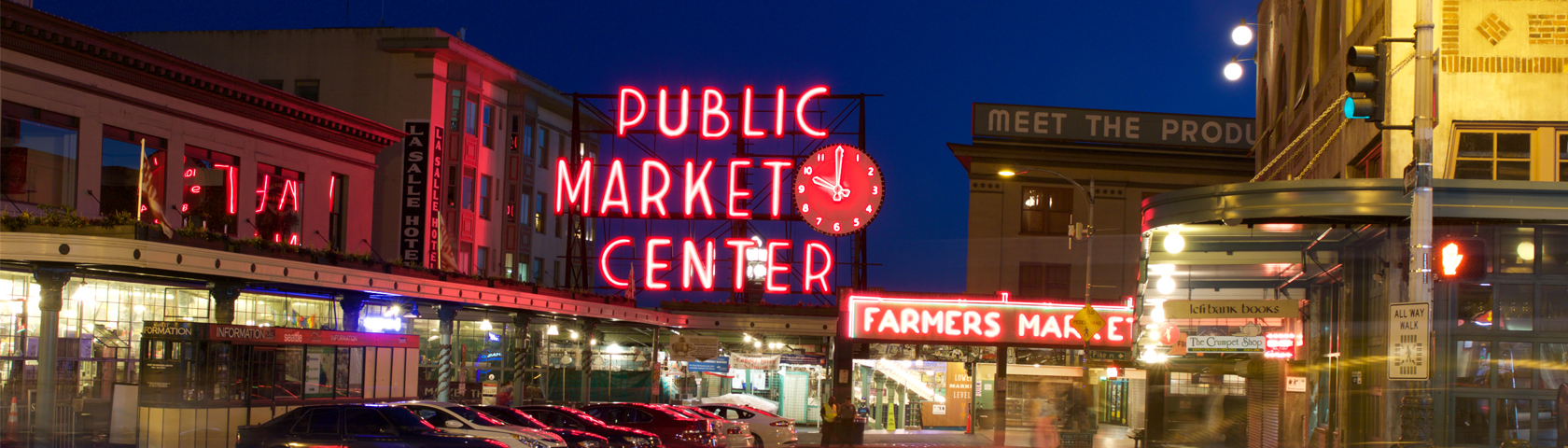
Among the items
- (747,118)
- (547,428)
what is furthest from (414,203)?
(547,428)

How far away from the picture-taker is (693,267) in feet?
145

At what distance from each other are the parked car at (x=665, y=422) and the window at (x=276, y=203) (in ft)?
41.1

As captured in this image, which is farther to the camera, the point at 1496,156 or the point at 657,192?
the point at 657,192

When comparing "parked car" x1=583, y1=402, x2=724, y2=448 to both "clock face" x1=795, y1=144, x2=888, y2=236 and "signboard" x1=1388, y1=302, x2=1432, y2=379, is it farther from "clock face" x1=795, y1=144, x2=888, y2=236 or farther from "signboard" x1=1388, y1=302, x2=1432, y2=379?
"clock face" x1=795, y1=144, x2=888, y2=236

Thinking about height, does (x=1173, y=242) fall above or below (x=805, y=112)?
below

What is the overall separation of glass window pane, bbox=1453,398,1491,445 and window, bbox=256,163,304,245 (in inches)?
1112

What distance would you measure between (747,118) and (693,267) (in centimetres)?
564

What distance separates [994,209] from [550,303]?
2141 centimetres

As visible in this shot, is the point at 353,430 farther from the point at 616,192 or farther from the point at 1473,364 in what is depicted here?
the point at 616,192

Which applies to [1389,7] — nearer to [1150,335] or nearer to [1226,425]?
[1150,335]

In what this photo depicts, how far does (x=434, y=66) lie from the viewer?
45.4 metres

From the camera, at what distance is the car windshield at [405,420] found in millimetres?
19562

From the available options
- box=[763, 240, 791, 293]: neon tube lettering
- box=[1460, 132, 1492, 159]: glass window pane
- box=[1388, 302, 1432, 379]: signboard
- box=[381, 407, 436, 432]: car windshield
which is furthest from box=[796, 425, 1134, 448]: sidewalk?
box=[1388, 302, 1432, 379]: signboard

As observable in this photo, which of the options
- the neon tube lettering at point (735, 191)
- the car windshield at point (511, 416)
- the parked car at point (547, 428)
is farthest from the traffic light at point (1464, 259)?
the neon tube lettering at point (735, 191)
